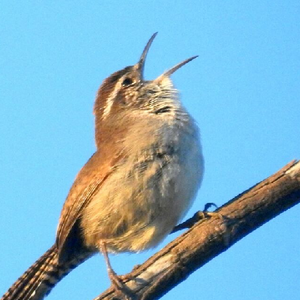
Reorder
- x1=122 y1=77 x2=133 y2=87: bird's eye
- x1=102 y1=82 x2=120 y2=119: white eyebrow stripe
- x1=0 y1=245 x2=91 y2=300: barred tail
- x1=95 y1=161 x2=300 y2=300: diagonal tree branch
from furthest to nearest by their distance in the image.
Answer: x1=122 y1=77 x2=133 y2=87: bird's eye → x1=102 y1=82 x2=120 y2=119: white eyebrow stripe → x1=0 y1=245 x2=91 y2=300: barred tail → x1=95 y1=161 x2=300 y2=300: diagonal tree branch

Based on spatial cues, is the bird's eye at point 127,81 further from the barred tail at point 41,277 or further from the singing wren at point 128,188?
the barred tail at point 41,277

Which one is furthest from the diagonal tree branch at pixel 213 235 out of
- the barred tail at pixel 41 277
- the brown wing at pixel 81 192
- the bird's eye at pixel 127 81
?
the bird's eye at pixel 127 81

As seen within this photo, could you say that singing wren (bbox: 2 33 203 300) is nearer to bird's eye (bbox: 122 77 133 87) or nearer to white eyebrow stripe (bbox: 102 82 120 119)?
white eyebrow stripe (bbox: 102 82 120 119)

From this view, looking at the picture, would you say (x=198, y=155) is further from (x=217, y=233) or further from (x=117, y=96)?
(x=117, y=96)

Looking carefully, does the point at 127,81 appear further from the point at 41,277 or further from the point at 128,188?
the point at 41,277

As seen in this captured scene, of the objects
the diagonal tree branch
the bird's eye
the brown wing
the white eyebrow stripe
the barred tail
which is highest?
the bird's eye

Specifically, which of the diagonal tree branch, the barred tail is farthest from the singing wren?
the diagonal tree branch

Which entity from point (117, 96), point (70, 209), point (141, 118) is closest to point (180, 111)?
point (141, 118)

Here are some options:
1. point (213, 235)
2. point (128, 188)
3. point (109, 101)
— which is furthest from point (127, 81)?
point (213, 235)
